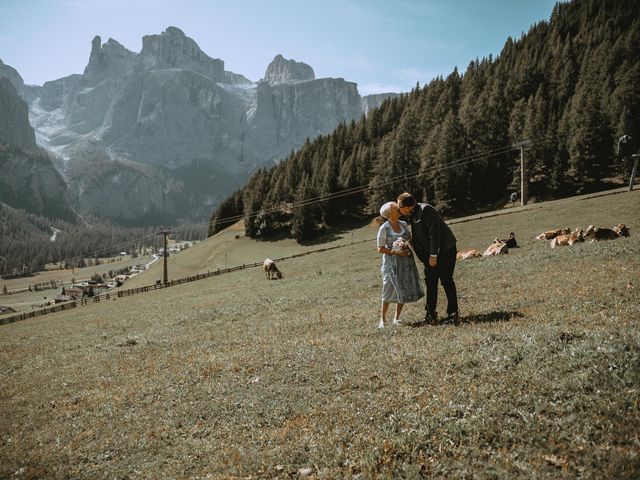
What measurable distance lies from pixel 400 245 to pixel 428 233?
0.86 metres

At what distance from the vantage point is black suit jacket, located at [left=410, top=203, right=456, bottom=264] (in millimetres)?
11156

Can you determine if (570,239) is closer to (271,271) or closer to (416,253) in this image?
(416,253)

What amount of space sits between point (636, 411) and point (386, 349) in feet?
17.1

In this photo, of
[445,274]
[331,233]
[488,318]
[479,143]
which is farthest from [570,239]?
[479,143]

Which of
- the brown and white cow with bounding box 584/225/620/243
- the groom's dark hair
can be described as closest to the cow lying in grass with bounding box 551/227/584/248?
the brown and white cow with bounding box 584/225/620/243

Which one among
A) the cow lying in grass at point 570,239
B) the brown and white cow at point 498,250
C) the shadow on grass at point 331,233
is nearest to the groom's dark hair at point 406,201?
the cow lying in grass at point 570,239

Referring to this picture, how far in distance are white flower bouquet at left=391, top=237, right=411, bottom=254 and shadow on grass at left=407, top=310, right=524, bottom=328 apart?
2.30 m

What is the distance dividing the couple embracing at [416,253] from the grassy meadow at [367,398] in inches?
39.5

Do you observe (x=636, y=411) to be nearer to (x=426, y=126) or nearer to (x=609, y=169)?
(x=609, y=169)

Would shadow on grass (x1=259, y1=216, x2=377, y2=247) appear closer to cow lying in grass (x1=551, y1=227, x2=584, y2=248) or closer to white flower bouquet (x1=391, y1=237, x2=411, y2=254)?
cow lying in grass (x1=551, y1=227, x2=584, y2=248)

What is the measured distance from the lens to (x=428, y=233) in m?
11.3

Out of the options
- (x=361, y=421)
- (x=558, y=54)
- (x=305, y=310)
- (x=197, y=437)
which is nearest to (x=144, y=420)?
(x=197, y=437)

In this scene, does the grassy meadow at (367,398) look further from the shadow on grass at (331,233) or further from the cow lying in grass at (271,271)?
the shadow on grass at (331,233)

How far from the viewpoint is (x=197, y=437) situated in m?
7.61
